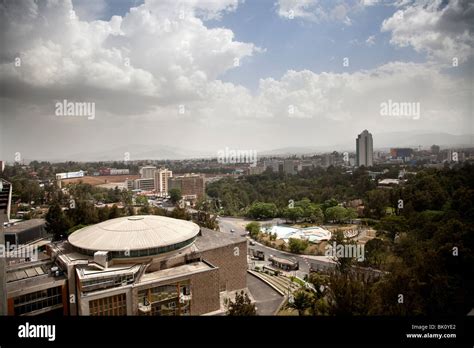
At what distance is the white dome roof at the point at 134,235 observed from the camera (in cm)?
574

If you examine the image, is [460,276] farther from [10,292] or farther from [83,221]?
[83,221]

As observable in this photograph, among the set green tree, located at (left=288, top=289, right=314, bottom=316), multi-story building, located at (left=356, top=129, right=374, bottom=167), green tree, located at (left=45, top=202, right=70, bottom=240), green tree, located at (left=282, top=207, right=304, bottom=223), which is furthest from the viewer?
multi-story building, located at (left=356, top=129, right=374, bottom=167)

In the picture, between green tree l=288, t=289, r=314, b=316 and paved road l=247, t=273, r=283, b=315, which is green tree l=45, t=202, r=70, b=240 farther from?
green tree l=288, t=289, r=314, b=316

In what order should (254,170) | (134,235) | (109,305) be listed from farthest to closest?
(254,170) → (134,235) → (109,305)

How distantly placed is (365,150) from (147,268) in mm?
22395

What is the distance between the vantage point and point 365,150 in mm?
24188

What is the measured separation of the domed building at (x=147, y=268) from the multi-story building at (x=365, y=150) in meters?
18.3

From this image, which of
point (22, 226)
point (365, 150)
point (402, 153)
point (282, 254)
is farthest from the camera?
point (402, 153)

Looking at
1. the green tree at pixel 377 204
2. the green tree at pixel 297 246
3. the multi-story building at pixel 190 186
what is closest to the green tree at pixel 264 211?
the green tree at pixel 377 204

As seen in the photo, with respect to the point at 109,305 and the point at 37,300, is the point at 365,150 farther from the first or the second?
the point at 37,300

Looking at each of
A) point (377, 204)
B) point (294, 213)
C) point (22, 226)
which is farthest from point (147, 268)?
point (377, 204)

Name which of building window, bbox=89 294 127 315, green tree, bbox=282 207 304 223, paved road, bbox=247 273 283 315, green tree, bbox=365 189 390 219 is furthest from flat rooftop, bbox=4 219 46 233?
green tree, bbox=365 189 390 219

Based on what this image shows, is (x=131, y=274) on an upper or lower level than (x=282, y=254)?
upper

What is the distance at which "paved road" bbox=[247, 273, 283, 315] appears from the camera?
597 cm
